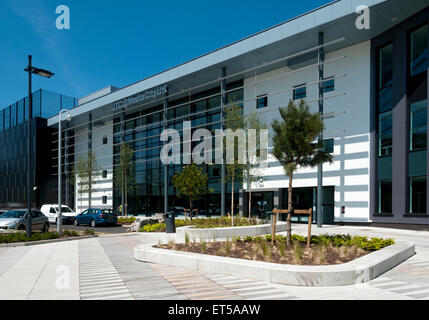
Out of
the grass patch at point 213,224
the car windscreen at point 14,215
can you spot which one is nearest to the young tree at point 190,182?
the grass patch at point 213,224

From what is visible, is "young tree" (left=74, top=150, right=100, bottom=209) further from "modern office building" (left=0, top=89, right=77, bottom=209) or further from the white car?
the white car

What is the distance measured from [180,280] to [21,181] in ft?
176

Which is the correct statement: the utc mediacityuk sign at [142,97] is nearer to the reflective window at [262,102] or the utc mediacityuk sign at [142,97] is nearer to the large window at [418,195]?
the reflective window at [262,102]

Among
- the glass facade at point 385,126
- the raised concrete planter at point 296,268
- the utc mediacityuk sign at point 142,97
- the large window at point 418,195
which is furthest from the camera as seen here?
the utc mediacityuk sign at point 142,97

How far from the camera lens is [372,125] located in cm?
2366

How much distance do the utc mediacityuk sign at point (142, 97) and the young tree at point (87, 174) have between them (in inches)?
298

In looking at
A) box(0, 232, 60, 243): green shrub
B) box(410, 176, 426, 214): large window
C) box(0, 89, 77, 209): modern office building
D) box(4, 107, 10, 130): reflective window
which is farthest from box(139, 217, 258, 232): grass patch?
box(4, 107, 10, 130): reflective window

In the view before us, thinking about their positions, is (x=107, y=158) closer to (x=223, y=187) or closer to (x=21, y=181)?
(x=21, y=181)

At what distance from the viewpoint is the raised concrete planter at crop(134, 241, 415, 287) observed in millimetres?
7301

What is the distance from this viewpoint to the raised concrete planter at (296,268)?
7.30 meters

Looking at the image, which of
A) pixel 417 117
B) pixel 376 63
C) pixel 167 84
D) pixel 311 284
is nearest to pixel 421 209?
pixel 417 117

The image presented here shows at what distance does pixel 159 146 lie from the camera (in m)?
39.8

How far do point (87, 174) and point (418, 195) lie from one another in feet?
116

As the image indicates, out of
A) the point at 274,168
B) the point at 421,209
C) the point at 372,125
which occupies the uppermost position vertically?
the point at 372,125
